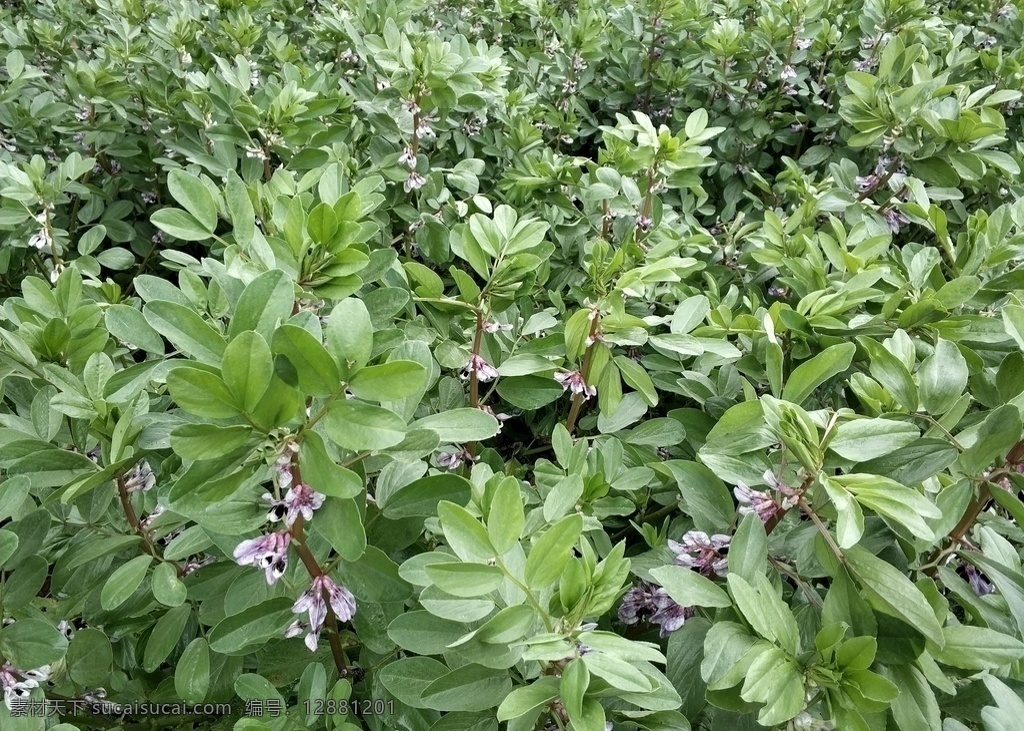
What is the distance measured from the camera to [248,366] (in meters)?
0.58

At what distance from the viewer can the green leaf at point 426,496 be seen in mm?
751

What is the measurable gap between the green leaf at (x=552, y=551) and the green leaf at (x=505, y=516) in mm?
28

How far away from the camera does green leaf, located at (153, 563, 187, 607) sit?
31.4 inches

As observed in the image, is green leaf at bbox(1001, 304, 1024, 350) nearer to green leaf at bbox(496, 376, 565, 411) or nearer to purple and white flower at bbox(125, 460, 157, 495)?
green leaf at bbox(496, 376, 565, 411)

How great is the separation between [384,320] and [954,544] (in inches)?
31.3

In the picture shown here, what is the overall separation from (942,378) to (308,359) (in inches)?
30.4

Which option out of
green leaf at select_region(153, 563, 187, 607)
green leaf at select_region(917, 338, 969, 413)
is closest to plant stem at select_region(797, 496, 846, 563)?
green leaf at select_region(917, 338, 969, 413)

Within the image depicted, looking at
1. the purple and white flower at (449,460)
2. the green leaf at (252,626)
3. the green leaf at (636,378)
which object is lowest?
the purple and white flower at (449,460)

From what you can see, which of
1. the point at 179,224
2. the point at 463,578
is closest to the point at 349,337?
the point at 463,578

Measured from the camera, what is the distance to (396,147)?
5.54 feet

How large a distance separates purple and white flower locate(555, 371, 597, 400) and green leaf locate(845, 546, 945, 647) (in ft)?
1.49

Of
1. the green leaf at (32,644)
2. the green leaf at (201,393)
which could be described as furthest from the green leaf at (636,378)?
the green leaf at (32,644)

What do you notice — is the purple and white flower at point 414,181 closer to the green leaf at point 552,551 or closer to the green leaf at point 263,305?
the green leaf at point 263,305

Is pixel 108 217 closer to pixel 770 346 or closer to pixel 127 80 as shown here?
pixel 127 80
